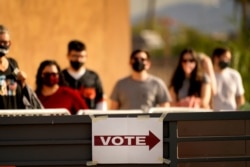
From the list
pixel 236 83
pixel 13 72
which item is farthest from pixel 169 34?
pixel 13 72

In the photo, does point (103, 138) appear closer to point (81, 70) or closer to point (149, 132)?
point (149, 132)

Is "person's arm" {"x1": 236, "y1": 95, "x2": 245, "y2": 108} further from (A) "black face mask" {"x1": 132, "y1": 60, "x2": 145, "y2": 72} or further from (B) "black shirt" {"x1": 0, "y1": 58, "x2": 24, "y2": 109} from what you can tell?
(B) "black shirt" {"x1": 0, "y1": 58, "x2": 24, "y2": 109}

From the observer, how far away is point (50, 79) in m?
13.3

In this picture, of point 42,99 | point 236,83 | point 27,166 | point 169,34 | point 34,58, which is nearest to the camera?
point 27,166

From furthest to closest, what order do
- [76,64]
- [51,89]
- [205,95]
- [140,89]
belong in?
[205,95] → [140,89] → [76,64] → [51,89]

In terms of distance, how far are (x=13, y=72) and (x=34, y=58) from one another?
16.4 feet

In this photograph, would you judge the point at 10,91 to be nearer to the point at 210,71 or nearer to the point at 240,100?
the point at 210,71

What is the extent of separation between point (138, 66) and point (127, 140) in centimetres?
376

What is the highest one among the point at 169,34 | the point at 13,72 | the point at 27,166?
the point at 169,34

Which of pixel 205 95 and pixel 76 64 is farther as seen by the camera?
pixel 205 95

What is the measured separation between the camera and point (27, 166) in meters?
10.6

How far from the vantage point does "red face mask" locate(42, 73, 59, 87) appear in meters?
13.3

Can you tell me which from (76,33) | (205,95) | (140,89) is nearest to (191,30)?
(76,33)

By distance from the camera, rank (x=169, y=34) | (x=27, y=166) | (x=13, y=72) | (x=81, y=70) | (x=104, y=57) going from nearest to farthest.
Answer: (x=27, y=166) → (x=13, y=72) → (x=81, y=70) → (x=104, y=57) → (x=169, y=34)
